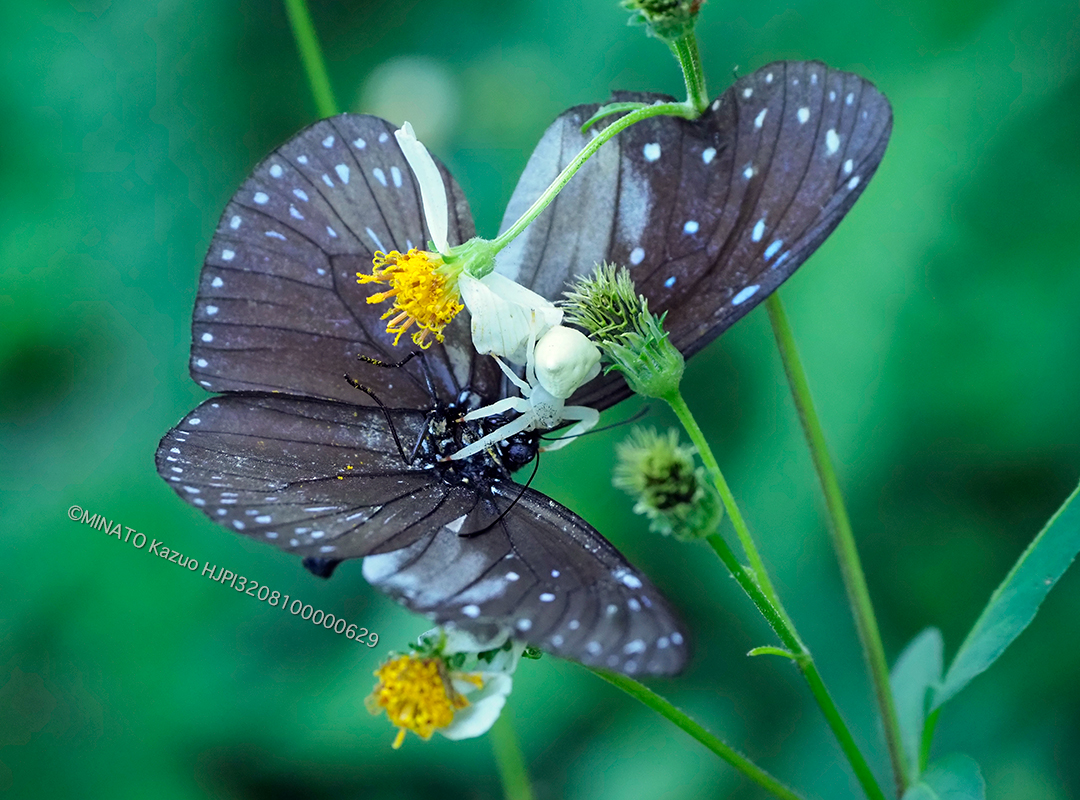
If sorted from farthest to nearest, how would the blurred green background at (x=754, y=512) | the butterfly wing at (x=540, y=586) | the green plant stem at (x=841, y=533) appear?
the blurred green background at (x=754, y=512) < the green plant stem at (x=841, y=533) < the butterfly wing at (x=540, y=586)

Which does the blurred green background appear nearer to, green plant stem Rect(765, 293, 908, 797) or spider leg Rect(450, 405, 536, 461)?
green plant stem Rect(765, 293, 908, 797)

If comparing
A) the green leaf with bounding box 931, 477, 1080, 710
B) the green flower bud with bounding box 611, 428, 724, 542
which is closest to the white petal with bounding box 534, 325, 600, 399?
the green flower bud with bounding box 611, 428, 724, 542

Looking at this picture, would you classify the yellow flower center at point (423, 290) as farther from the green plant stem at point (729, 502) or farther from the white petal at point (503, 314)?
the green plant stem at point (729, 502)

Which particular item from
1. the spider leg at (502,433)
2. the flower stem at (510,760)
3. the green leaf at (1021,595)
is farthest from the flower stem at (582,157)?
the flower stem at (510,760)

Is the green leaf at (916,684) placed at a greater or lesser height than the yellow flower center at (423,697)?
lesser

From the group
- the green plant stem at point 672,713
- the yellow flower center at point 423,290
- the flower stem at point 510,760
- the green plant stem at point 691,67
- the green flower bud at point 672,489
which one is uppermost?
the green plant stem at point 691,67

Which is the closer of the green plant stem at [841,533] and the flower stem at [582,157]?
the flower stem at [582,157]
